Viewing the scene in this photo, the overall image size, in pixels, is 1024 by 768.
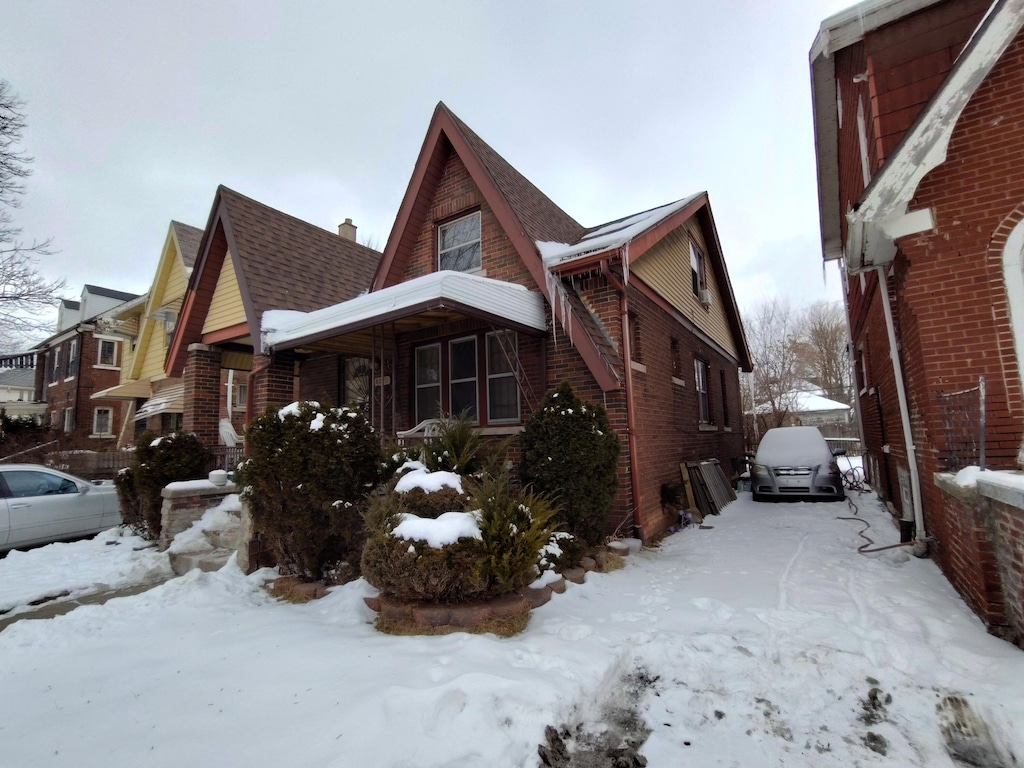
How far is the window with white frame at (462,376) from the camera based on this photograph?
8812 millimetres

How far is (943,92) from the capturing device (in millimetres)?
4426

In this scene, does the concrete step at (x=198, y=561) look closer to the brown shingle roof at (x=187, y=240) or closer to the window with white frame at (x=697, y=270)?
the window with white frame at (x=697, y=270)

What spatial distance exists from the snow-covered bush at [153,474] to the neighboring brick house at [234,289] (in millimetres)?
1284

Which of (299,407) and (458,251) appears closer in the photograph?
(299,407)

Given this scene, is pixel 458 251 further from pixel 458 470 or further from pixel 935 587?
pixel 935 587

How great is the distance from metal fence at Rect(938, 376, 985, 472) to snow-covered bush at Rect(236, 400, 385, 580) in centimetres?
563

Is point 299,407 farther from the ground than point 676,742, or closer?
farther from the ground

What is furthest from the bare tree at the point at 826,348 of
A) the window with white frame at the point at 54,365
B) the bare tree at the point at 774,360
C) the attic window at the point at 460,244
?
the window with white frame at the point at 54,365

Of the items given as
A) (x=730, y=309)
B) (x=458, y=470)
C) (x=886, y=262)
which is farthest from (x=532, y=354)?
(x=730, y=309)

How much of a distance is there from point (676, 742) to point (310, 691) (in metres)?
2.15

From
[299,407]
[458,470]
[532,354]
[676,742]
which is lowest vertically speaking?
[676,742]

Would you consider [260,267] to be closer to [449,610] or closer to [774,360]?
[449,610]

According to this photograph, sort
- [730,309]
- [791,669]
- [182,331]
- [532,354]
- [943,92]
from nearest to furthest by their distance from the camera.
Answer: [791,669]
[943,92]
[532,354]
[182,331]
[730,309]

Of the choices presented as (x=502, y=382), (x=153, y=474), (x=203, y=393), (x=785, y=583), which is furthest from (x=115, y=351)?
(x=785, y=583)
